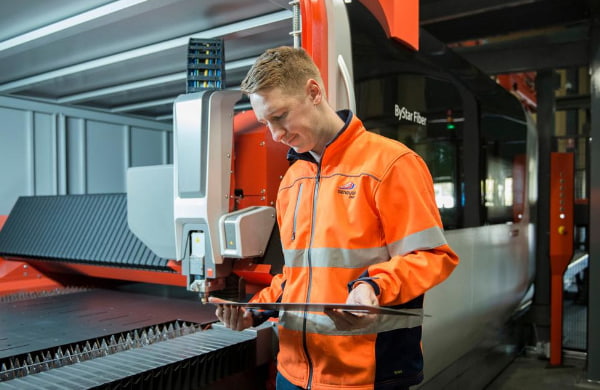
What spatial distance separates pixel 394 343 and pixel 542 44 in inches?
165

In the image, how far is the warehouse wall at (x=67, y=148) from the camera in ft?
14.9

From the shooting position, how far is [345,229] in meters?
1.40

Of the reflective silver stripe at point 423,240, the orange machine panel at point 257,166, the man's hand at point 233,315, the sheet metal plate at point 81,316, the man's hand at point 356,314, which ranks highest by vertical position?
the orange machine panel at point 257,166

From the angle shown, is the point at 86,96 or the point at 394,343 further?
the point at 86,96

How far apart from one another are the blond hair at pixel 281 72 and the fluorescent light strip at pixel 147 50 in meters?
1.51

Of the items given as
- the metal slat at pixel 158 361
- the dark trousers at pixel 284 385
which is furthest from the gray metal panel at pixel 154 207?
the dark trousers at pixel 284 385

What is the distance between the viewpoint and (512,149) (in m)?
4.26

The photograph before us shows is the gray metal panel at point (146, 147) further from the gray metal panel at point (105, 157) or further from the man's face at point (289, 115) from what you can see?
the man's face at point (289, 115)

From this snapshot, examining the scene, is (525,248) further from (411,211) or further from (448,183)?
(411,211)

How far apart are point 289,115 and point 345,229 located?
340 mm

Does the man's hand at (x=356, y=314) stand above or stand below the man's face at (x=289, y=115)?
below

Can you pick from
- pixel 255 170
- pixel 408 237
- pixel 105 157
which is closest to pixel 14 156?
pixel 105 157

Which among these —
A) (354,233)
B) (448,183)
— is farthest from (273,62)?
(448,183)

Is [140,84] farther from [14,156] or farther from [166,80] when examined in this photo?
[14,156]
